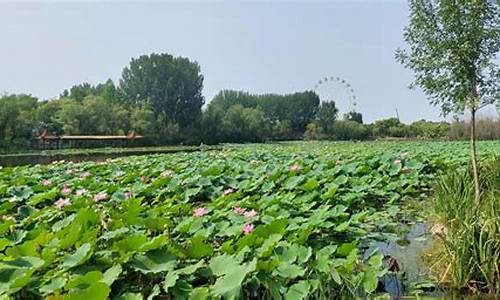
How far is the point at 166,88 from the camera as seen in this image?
159 ft

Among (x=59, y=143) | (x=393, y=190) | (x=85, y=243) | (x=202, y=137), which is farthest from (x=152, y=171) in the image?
(x=202, y=137)

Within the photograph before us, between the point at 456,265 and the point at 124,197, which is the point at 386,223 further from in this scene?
the point at 124,197

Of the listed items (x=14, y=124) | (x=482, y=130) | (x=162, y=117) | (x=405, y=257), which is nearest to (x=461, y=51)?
(x=405, y=257)

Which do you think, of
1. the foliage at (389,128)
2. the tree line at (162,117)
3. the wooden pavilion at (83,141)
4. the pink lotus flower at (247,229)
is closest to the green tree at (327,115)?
the tree line at (162,117)

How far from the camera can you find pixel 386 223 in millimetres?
4145

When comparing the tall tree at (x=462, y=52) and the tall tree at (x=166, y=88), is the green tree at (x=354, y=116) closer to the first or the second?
the tall tree at (x=166, y=88)

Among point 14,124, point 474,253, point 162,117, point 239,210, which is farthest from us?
point 162,117

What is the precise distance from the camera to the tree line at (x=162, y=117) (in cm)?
3972

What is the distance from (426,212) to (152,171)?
3.88 metres

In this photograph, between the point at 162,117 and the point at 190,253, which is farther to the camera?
the point at 162,117

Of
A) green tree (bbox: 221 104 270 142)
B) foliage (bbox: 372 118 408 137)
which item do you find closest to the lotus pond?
green tree (bbox: 221 104 270 142)

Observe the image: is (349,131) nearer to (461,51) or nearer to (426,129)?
(426,129)

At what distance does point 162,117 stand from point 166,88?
10.7 feet

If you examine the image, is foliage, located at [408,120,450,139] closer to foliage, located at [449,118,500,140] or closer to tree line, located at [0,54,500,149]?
tree line, located at [0,54,500,149]
